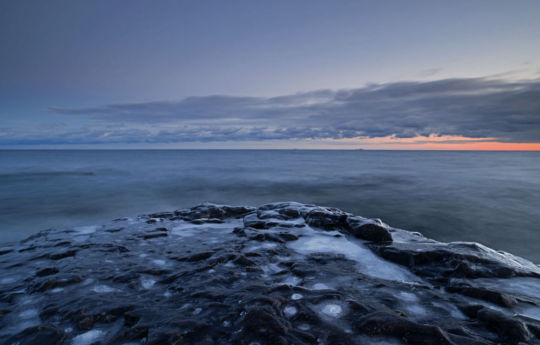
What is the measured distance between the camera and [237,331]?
2.40m

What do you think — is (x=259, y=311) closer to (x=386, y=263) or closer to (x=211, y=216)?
(x=386, y=263)

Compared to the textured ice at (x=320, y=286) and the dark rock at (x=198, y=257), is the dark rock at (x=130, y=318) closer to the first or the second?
the dark rock at (x=198, y=257)

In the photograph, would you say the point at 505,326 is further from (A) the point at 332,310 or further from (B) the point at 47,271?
(B) the point at 47,271

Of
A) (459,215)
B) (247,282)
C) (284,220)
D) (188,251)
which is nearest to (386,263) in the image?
(247,282)

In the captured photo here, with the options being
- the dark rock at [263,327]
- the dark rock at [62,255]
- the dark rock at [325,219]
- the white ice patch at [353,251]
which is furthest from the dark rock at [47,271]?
the dark rock at [325,219]

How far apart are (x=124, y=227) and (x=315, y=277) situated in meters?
4.66

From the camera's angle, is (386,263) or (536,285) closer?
(536,285)

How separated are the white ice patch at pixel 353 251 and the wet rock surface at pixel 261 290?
0.02 m

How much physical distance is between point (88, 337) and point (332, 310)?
2.34 metres

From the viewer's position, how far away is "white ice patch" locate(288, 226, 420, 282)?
151 inches

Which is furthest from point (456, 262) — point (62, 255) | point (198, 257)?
point (62, 255)

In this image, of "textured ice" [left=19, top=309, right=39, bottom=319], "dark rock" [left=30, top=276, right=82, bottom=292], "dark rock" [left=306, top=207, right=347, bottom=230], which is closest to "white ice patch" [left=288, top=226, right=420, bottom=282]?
"dark rock" [left=306, top=207, right=347, bottom=230]

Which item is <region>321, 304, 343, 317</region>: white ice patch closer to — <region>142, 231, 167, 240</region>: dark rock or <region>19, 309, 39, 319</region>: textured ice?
<region>19, 309, 39, 319</region>: textured ice

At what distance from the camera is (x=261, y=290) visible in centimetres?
Answer: 317
